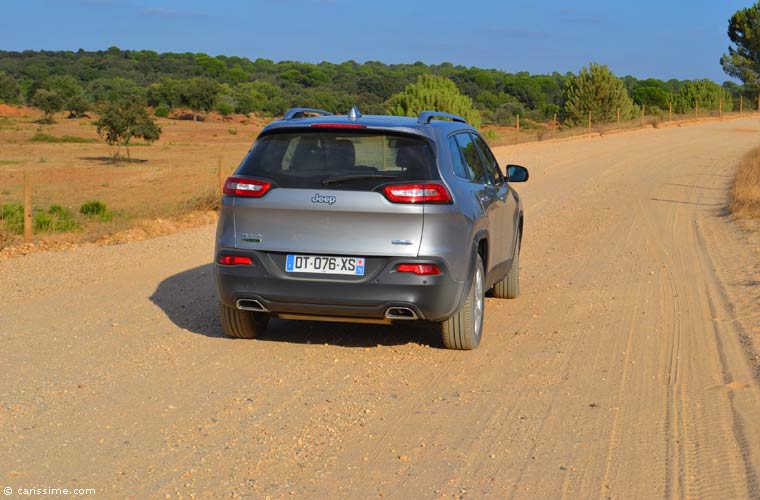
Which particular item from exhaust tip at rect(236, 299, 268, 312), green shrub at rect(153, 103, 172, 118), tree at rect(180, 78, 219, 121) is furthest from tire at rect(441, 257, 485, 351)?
tree at rect(180, 78, 219, 121)

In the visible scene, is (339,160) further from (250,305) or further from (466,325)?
(466,325)

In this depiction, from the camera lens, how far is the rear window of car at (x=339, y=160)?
692cm

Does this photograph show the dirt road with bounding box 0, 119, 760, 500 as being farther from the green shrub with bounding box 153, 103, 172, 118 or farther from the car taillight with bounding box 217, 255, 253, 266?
the green shrub with bounding box 153, 103, 172, 118

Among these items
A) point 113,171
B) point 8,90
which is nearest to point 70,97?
point 8,90

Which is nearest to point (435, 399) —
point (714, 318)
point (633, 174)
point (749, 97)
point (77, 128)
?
point (714, 318)

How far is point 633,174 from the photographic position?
26766mm

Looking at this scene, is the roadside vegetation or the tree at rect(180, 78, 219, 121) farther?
the tree at rect(180, 78, 219, 121)

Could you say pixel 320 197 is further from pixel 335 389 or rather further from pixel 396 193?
pixel 335 389

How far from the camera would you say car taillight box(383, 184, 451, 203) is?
Answer: 22.3 feet

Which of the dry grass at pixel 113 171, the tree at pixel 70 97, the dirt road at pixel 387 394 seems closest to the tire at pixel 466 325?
the dirt road at pixel 387 394

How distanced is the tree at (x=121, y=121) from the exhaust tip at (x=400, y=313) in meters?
46.8

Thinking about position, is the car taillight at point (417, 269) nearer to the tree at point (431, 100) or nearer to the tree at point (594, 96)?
the tree at point (431, 100)

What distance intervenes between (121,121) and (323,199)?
48482 millimetres

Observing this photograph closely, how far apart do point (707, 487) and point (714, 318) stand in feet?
14.2
